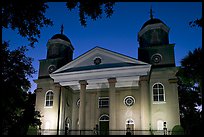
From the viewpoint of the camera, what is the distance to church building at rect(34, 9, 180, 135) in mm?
24016

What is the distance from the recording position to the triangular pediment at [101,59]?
2504 cm

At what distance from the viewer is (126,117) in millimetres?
27000

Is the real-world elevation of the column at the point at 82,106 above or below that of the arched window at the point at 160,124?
above

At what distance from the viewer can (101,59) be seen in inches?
1021

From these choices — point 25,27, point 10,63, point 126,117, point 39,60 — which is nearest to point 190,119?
point 126,117

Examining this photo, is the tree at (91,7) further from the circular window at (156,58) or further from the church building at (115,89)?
the circular window at (156,58)

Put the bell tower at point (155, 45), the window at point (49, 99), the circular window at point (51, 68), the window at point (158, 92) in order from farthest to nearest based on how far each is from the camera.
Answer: the circular window at point (51, 68), the window at point (49, 99), the bell tower at point (155, 45), the window at point (158, 92)

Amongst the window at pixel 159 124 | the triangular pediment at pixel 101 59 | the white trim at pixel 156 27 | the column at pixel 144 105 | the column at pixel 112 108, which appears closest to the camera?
the column at pixel 144 105

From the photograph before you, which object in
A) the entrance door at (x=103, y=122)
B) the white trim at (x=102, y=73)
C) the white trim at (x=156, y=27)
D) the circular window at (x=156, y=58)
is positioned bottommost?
the entrance door at (x=103, y=122)

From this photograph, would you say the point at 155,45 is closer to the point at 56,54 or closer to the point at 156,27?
the point at 156,27

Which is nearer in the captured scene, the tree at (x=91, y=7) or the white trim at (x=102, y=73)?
the tree at (x=91, y=7)

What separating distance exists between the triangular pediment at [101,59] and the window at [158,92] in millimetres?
4128

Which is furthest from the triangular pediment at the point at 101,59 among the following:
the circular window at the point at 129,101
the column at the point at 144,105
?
the circular window at the point at 129,101

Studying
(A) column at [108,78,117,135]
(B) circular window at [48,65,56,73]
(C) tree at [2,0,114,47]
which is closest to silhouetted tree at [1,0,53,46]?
(C) tree at [2,0,114,47]
